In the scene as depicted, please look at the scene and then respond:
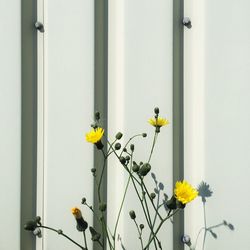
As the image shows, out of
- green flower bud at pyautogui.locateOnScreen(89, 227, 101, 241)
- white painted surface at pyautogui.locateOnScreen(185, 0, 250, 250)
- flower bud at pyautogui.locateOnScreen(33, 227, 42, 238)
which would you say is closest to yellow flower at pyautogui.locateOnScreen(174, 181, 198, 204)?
green flower bud at pyautogui.locateOnScreen(89, 227, 101, 241)

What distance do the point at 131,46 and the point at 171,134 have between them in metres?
0.34

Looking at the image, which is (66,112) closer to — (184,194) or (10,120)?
(10,120)

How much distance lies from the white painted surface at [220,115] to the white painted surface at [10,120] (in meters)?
0.59

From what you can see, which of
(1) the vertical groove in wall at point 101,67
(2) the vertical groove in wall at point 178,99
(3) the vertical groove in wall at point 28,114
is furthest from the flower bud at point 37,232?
(2) the vertical groove in wall at point 178,99

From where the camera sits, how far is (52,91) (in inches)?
43.8

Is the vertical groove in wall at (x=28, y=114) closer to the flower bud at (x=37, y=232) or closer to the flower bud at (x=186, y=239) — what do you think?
the flower bud at (x=37, y=232)

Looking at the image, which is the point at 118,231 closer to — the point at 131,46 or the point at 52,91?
the point at 52,91

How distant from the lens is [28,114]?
3.62 feet

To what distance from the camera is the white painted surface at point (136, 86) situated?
115cm

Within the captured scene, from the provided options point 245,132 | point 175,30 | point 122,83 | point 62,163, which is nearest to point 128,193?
point 62,163

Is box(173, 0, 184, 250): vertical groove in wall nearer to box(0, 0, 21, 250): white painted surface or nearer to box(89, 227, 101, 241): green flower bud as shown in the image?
box(89, 227, 101, 241): green flower bud

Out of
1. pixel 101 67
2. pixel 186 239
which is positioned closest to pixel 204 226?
pixel 186 239

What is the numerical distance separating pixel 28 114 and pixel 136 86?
0.38 m

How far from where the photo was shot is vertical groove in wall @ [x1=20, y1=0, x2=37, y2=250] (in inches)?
42.9
